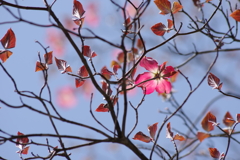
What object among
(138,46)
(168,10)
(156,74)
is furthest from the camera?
(138,46)

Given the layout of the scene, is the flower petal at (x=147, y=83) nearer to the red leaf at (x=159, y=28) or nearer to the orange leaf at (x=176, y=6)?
the red leaf at (x=159, y=28)

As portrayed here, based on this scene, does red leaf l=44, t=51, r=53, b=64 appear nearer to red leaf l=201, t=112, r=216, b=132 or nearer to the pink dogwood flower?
the pink dogwood flower

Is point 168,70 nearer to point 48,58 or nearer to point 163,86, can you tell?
point 163,86

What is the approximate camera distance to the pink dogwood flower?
1.30m

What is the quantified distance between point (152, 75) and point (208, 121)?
35 centimetres

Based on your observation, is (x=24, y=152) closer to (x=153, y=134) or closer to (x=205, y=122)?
(x=153, y=134)

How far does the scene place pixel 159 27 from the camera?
1.33 metres

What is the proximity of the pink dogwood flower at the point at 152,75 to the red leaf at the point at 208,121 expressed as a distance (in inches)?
9.0

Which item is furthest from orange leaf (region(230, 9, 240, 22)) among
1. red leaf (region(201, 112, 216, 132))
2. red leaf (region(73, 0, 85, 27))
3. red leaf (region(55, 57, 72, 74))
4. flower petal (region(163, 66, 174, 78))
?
red leaf (region(55, 57, 72, 74))

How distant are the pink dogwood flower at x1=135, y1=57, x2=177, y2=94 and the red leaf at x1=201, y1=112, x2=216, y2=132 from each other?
0.75ft

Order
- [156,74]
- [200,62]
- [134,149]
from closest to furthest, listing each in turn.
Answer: [134,149], [156,74], [200,62]

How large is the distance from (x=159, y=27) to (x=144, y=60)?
0.17 m

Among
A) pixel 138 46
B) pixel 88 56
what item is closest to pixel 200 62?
pixel 138 46

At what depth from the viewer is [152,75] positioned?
1.38m
